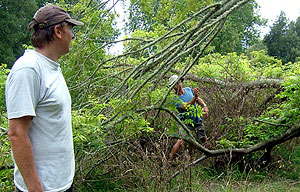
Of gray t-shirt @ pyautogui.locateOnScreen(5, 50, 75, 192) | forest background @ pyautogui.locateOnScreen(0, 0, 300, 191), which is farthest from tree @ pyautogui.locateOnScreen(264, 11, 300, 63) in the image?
gray t-shirt @ pyautogui.locateOnScreen(5, 50, 75, 192)

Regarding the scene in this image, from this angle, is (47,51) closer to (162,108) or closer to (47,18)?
(47,18)

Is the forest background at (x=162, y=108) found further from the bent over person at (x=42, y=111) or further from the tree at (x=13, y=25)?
the tree at (x=13, y=25)

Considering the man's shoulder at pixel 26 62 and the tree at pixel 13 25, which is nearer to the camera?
the man's shoulder at pixel 26 62

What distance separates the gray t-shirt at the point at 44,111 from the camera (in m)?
1.67

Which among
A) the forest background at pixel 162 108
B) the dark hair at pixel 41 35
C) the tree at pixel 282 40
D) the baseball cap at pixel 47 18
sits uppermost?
the tree at pixel 282 40

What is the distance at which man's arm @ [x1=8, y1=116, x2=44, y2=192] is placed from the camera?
1.67 m

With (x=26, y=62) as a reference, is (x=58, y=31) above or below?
above

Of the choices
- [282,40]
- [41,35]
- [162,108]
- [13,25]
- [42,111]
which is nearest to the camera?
[42,111]

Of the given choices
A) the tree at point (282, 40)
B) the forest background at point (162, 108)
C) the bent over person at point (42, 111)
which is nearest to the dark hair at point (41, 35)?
the bent over person at point (42, 111)

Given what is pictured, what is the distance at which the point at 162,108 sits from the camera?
405cm

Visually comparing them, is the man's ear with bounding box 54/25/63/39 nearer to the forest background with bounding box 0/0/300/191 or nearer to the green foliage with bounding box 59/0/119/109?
the forest background with bounding box 0/0/300/191

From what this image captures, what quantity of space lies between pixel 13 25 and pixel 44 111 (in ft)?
98.6

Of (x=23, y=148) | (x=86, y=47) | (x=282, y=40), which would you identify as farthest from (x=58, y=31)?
(x=282, y=40)

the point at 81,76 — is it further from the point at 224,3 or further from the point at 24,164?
the point at 24,164
